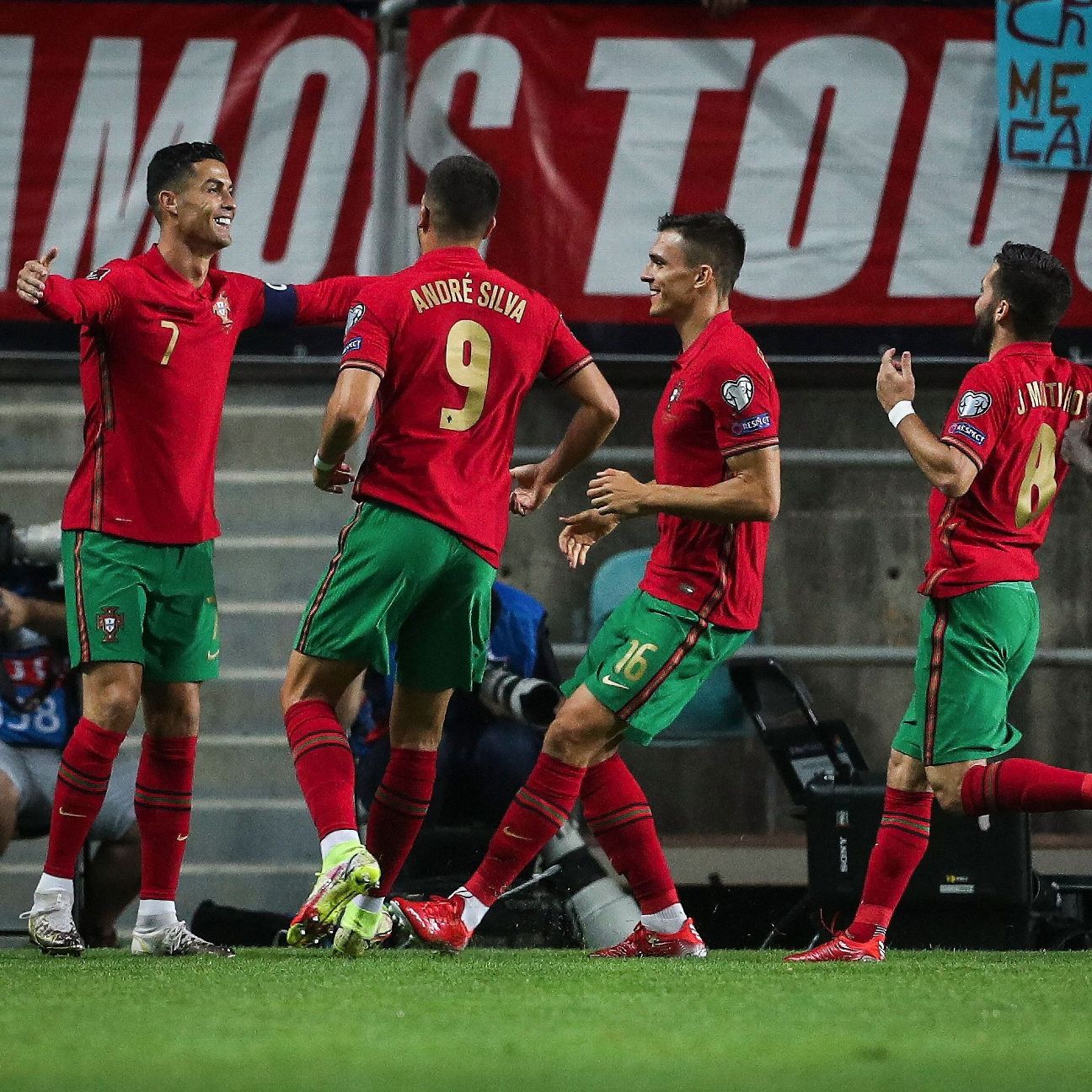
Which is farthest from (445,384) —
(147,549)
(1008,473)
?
(1008,473)

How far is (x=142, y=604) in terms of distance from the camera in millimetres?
4723

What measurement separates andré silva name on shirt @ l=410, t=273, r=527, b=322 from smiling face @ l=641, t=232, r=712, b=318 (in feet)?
1.94

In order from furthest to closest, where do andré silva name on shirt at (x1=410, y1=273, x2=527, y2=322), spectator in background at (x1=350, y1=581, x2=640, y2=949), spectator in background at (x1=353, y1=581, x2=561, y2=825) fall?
spectator in background at (x1=353, y1=581, x2=561, y2=825) < spectator in background at (x1=350, y1=581, x2=640, y2=949) < andré silva name on shirt at (x1=410, y1=273, x2=527, y2=322)

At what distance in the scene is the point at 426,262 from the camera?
180 inches

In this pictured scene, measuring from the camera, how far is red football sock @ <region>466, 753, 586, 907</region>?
4.67 meters

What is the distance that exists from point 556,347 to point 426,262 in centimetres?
42

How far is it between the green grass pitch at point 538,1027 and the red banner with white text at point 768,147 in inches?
150

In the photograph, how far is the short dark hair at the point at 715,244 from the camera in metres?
5.06

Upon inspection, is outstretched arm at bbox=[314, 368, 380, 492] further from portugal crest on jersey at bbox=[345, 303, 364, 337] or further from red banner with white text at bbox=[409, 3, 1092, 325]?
red banner with white text at bbox=[409, 3, 1092, 325]

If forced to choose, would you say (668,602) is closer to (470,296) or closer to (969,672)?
(969,672)

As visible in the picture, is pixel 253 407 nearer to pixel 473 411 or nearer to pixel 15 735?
pixel 15 735

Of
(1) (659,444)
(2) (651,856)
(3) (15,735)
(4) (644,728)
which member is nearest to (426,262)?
(1) (659,444)

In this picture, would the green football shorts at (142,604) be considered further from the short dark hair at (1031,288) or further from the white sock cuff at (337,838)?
the short dark hair at (1031,288)

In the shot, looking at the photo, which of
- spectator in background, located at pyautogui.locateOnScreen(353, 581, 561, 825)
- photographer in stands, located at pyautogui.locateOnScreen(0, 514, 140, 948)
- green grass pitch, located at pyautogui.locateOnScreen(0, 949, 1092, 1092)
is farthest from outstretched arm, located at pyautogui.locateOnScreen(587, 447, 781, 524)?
photographer in stands, located at pyautogui.locateOnScreen(0, 514, 140, 948)
